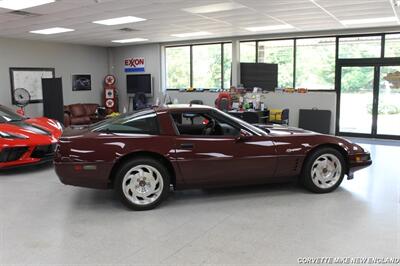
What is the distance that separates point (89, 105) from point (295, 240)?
33.2 ft

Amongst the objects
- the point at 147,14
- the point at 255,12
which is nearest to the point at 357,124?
the point at 255,12

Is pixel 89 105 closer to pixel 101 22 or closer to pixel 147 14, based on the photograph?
pixel 101 22

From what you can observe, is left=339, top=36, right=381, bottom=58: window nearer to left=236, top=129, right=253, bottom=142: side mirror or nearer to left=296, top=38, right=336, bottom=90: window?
left=296, top=38, right=336, bottom=90: window

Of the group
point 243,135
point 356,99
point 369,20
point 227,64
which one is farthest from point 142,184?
point 227,64

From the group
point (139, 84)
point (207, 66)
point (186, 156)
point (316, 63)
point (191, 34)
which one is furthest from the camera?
point (139, 84)

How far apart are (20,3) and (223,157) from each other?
4305mm

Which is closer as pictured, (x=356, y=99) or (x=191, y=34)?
(x=356, y=99)

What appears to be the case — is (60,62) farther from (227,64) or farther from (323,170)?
(323,170)

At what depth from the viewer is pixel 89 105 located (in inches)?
471

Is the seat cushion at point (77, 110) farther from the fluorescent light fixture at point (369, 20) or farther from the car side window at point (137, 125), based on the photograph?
the fluorescent light fixture at point (369, 20)

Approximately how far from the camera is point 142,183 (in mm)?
3838

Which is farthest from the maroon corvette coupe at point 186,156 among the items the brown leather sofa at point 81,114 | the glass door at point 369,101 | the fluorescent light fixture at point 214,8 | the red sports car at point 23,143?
the brown leather sofa at point 81,114

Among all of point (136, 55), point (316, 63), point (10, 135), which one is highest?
point (136, 55)

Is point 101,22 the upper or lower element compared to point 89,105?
upper
